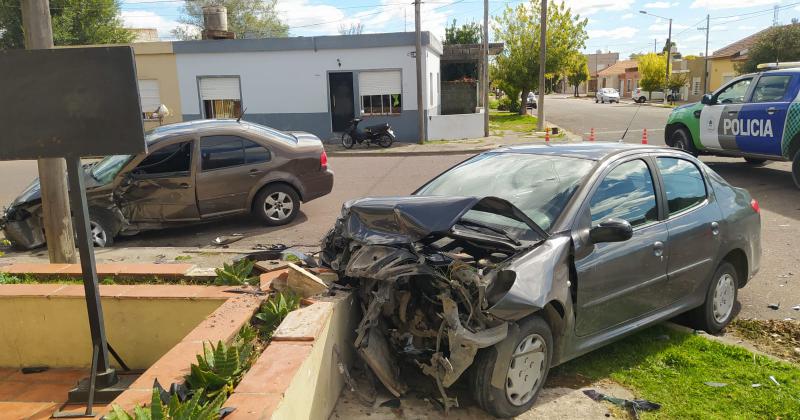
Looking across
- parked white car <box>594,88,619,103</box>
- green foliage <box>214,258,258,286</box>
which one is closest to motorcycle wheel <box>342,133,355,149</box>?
green foliage <box>214,258,258,286</box>

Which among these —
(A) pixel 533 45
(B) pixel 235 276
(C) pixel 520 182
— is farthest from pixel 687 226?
(A) pixel 533 45

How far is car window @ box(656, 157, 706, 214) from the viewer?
455cm

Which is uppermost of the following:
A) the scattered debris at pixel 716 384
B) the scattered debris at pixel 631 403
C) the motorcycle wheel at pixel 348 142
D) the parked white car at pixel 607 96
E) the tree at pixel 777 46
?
the tree at pixel 777 46

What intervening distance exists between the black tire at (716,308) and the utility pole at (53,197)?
581 cm

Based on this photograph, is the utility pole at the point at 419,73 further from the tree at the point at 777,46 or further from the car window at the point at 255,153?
the tree at the point at 777,46

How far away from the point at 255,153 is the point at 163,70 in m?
16.0

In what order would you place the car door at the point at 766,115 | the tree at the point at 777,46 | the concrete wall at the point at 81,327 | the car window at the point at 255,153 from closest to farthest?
the concrete wall at the point at 81,327
the car window at the point at 255,153
the car door at the point at 766,115
the tree at the point at 777,46

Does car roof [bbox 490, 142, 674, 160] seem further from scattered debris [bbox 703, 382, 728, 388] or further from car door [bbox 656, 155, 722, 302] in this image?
scattered debris [bbox 703, 382, 728, 388]

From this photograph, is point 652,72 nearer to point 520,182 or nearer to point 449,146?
point 449,146

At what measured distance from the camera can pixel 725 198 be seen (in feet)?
16.3

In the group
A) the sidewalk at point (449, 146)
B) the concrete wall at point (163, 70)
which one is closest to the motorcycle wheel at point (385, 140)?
the sidewalk at point (449, 146)

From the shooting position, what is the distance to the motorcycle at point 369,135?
20.2 m

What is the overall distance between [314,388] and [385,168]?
12.4 m

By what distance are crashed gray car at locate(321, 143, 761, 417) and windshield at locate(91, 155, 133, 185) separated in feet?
16.0
